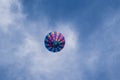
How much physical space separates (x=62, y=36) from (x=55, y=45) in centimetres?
302

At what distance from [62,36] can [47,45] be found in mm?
4596

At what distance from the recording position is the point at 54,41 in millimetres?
67062

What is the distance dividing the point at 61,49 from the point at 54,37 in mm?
3682

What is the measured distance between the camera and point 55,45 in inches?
2635

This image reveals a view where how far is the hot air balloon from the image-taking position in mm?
66812

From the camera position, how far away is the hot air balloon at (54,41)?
66812 millimetres

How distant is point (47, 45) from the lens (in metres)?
66.9

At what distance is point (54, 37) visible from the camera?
66938mm

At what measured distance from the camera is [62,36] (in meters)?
67.4

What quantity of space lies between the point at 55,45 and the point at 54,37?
2.10 metres

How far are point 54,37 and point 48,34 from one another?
1778 mm

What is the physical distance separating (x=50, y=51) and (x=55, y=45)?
205cm
